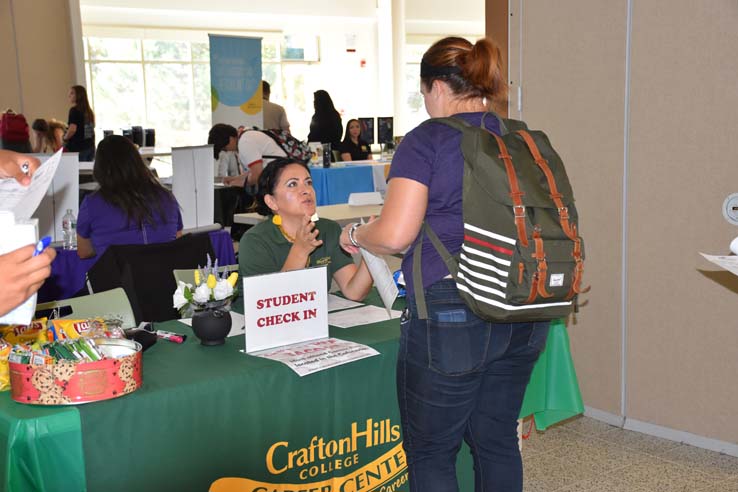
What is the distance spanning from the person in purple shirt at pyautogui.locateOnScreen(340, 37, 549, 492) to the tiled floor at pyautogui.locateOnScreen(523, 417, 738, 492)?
1.23 meters

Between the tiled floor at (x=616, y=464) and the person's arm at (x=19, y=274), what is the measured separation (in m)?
2.23

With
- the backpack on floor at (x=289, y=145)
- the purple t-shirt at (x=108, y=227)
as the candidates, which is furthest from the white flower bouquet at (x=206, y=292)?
the backpack on floor at (x=289, y=145)

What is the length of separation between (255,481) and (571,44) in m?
2.42

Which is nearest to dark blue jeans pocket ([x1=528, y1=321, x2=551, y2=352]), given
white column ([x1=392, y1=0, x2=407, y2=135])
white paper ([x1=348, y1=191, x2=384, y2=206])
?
white paper ([x1=348, y1=191, x2=384, y2=206])

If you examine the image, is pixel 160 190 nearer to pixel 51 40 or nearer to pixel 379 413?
pixel 379 413

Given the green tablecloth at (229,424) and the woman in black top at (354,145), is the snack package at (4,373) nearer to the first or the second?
the green tablecloth at (229,424)

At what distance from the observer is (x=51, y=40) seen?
11414 mm

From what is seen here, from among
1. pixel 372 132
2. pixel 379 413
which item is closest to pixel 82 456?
pixel 379 413

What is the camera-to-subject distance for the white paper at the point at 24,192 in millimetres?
1253

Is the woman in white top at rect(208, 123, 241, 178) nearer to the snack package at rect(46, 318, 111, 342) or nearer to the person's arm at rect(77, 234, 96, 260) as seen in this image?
the person's arm at rect(77, 234, 96, 260)

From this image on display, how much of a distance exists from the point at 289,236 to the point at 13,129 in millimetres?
6300

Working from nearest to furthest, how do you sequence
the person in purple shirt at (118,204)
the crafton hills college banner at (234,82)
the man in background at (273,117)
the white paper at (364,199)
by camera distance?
the person in purple shirt at (118,204) → the white paper at (364,199) → the crafton hills college banner at (234,82) → the man in background at (273,117)

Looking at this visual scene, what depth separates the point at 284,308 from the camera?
82.4 inches

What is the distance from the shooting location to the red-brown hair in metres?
1.80
